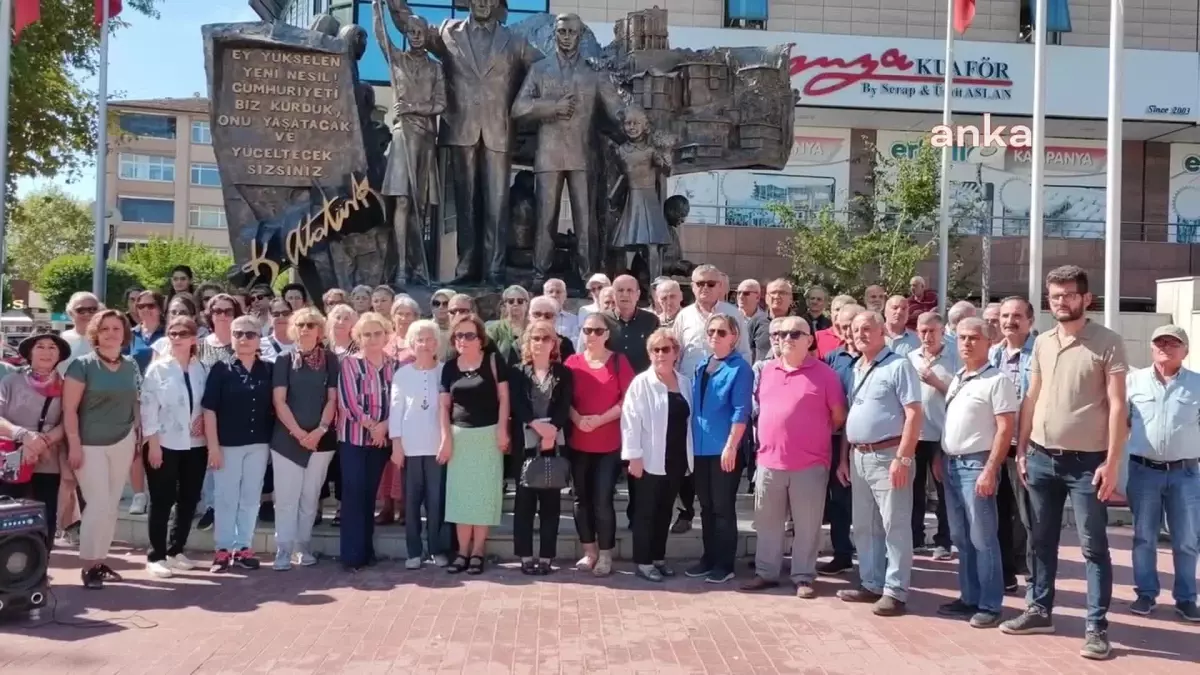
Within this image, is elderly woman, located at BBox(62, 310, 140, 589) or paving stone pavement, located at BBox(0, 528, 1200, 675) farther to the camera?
elderly woman, located at BBox(62, 310, 140, 589)

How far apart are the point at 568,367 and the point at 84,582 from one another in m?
3.12

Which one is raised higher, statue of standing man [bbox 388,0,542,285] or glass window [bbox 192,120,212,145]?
glass window [bbox 192,120,212,145]

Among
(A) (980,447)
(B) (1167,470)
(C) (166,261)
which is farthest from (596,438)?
(C) (166,261)

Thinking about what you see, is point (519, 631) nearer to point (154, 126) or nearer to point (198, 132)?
point (198, 132)

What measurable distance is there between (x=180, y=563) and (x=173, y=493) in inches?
17.5

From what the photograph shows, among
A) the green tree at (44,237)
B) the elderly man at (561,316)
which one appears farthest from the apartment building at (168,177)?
the elderly man at (561,316)

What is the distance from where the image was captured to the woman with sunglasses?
6660mm

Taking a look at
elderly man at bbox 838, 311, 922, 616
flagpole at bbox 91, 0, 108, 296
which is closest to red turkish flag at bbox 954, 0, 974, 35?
flagpole at bbox 91, 0, 108, 296

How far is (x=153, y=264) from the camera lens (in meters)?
42.0

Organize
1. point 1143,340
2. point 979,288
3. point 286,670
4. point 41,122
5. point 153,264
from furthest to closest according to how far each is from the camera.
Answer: point 153,264
point 979,288
point 1143,340
point 41,122
point 286,670

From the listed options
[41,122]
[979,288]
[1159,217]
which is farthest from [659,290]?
[1159,217]

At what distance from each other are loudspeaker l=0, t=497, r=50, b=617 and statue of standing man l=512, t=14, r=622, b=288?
5.89m

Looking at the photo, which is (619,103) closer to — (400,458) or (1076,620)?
(400,458)

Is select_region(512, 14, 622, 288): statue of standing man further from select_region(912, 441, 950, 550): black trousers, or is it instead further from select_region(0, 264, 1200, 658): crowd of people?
select_region(912, 441, 950, 550): black trousers
